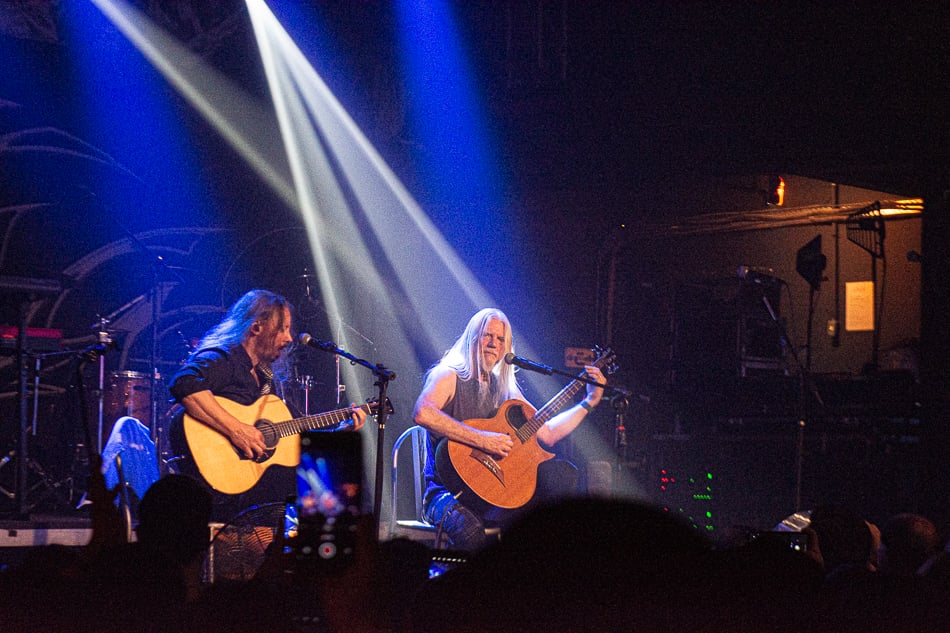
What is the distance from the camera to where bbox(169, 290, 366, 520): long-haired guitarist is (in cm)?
507

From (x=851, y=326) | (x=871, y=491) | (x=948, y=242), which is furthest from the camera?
(x=851, y=326)

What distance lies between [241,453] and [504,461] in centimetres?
147

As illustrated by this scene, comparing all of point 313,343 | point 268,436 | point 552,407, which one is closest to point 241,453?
point 268,436

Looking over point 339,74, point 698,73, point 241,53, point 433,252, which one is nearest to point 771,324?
point 698,73

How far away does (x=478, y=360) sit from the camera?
573cm

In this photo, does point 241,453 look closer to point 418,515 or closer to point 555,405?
point 418,515

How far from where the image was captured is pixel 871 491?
7.07 m

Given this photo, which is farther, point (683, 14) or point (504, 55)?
point (504, 55)

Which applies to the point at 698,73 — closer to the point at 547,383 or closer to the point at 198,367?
the point at 547,383

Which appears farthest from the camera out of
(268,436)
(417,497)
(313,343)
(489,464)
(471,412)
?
(417,497)

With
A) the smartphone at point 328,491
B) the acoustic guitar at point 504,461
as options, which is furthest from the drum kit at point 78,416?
the smartphone at point 328,491

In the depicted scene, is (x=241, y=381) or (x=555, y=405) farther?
(x=555, y=405)

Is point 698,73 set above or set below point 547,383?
above

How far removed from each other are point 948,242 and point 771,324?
306 centimetres
